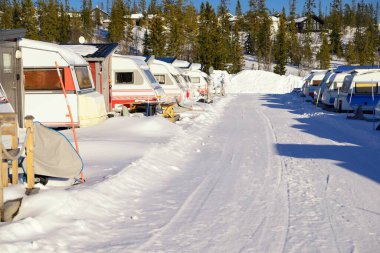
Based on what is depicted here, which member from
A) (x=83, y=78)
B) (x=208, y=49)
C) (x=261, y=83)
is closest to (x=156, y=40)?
(x=208, y=49)

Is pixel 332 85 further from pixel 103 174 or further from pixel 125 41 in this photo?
pixel 125 41

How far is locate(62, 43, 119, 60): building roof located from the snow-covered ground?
17.4 feet

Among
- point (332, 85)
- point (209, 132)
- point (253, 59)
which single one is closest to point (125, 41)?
point (253, 59)

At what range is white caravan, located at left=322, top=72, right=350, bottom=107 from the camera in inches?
994

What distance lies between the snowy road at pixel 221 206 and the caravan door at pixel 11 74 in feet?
15.3

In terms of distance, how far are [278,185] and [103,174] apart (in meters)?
2.91

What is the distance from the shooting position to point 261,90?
61.8m

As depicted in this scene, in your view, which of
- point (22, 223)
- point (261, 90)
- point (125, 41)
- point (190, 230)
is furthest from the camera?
point (125, 41)

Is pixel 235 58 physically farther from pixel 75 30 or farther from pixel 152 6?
pixel 152 6

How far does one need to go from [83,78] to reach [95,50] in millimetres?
4004

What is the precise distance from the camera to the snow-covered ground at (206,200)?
18.0 feet

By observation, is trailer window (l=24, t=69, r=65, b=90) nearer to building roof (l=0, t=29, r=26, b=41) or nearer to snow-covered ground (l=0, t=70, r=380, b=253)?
building roof (l=0, t=29, r=26, b=41)

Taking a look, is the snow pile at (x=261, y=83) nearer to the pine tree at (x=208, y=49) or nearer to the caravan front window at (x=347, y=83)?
the pine tree at (x=208, y=49)

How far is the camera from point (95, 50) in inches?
731
